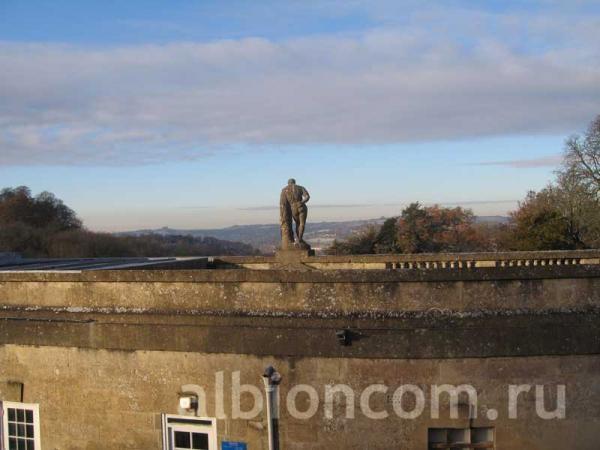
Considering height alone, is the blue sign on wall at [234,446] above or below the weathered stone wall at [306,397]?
below

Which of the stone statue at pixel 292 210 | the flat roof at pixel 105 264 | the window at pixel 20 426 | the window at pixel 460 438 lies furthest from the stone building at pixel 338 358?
the stone statue at pixel 292 210

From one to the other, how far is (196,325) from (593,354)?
5.60 m

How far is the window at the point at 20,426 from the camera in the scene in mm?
9477

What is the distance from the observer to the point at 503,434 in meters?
7.84

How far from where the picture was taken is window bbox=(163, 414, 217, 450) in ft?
28.2

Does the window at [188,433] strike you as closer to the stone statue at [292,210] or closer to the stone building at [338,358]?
the stone building at [338,358]

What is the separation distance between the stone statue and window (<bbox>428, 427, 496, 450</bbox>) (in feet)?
21.4

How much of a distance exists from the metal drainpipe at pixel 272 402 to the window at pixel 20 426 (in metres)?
4.19

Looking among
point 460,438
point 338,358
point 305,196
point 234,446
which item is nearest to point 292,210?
point 305,196

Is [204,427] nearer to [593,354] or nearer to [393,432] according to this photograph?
[393,432]

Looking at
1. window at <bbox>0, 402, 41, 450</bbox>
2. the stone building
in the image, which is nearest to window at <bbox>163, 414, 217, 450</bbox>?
the stone building

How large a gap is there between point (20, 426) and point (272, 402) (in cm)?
481

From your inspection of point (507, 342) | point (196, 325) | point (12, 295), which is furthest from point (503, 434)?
point (12, 295)

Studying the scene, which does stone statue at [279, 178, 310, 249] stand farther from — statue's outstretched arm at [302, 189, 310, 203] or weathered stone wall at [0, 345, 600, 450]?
weathered stone wall at [0, 345, 600, 450]
